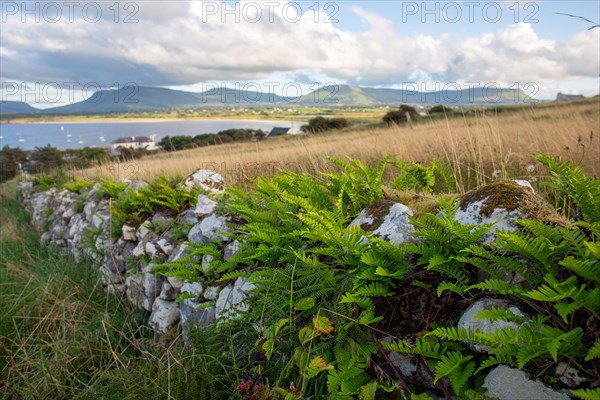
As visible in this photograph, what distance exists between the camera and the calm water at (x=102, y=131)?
2772cm

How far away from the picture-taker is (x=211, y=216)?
3.77m

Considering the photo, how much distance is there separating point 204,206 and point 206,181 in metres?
1.07

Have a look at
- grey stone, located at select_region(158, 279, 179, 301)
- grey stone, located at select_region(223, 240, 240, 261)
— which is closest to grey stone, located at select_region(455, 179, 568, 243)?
grey stone, located at select_region(223, 240, 240, 261)

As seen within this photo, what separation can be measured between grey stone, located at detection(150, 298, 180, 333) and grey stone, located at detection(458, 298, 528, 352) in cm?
278

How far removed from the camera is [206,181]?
5.25m

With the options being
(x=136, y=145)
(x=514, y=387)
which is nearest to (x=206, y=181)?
(x=514, y=387)

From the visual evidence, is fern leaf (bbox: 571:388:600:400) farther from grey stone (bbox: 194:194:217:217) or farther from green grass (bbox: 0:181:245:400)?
grey stone (bbox: 194:194:217:217)

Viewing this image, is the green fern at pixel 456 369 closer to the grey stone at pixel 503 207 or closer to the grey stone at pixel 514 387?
the grey stone at pixel 514 387

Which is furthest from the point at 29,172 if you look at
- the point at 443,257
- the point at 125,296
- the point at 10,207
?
the point at 443,257

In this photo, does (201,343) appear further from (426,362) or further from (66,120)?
(66,120)

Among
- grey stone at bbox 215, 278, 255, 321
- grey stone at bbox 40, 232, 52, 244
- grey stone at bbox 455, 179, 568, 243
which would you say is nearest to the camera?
grey stone at bbox 455, 179, 568, 243

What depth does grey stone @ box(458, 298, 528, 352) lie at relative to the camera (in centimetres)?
163

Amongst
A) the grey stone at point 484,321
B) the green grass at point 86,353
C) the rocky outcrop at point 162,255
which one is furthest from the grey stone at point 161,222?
the grey stone at point 484,321

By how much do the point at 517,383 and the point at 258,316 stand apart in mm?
1341
